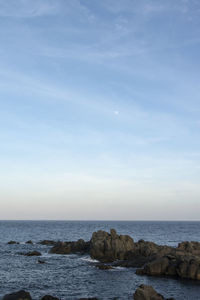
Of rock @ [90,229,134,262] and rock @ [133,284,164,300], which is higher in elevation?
rock @ [90,229,134,262]

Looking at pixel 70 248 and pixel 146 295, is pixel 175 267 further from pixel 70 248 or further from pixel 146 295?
pixel 70 248

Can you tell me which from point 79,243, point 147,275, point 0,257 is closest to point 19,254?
point 0,257

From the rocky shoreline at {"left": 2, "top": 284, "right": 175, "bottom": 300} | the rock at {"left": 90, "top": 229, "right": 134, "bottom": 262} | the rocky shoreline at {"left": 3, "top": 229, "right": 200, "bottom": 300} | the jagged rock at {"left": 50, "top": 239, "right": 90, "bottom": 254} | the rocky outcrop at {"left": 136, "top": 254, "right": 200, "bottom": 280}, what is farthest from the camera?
the jagged rock at {"left": 50, "top": 239, "right": 90, "bottom": 254}

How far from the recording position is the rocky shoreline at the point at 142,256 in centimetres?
5109

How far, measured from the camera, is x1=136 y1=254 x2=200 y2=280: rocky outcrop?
165ft

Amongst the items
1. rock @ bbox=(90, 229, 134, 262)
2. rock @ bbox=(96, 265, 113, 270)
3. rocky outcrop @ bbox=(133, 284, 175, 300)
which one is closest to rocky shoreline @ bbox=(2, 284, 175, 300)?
rocky outcrop @ bbox=(133, 284, 175, 300)

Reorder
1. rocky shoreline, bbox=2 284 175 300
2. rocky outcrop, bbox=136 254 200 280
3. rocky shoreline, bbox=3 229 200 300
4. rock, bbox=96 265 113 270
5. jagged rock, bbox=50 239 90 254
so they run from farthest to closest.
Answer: jagged rock, bbox=50 239 90 254
rock, bbox=96 265 113 270
rocky shoreline, bbox=3 229 200 300
rocky outcrop, bbox=136 254 200 280
rocky shoreline, bbox=2 284 175 300

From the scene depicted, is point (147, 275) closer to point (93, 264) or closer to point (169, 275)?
point (169, 275)

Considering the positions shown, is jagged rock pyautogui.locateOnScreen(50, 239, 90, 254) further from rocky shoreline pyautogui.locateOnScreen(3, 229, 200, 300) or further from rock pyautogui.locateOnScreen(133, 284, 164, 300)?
rock pyautogui.locateOnScreen(133, 284, 164, 300)

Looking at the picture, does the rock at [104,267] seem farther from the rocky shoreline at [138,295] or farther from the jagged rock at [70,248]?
the jagged rock at [70,248]

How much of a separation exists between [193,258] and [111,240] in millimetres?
26330

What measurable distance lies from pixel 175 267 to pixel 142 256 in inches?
581

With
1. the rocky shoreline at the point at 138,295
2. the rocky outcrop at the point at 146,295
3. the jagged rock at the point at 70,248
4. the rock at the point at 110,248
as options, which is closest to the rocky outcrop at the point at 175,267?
the rocky outcrop at the point at 146,295

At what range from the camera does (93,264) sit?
6588 centimetres
